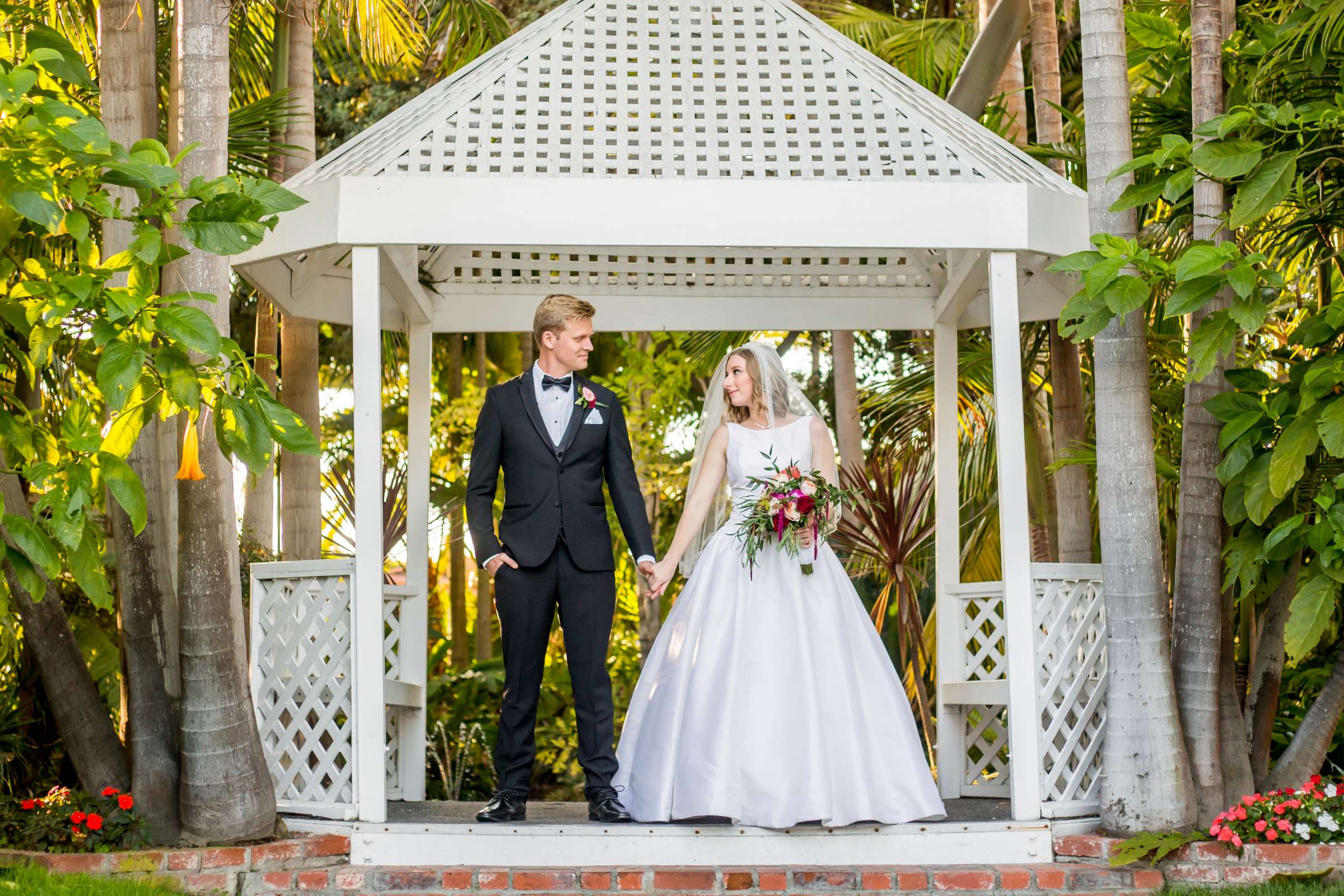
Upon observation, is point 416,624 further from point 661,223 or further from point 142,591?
point 661,223

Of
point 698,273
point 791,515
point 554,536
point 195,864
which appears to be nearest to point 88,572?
point 195,864

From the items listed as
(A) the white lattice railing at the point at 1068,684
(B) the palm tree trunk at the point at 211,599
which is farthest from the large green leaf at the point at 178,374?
(A) the white lattice railing at the point at 1068,684

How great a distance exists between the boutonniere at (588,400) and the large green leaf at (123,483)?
1784 millimetres

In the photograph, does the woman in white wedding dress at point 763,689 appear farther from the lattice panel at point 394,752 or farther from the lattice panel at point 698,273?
the lattice panel at point 394,752

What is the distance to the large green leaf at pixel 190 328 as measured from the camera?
4.02 m

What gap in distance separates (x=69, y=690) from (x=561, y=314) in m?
2.54

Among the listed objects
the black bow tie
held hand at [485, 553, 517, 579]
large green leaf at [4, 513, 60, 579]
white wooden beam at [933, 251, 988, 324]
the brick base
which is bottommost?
the brick base

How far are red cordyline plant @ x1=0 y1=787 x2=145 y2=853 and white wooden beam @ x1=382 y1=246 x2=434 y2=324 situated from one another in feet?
7.94

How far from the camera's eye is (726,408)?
6000 millimetres

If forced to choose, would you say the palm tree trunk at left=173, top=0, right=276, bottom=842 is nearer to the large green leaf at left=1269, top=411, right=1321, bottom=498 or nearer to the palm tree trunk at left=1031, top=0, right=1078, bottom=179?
the large green leaf at left=1269, top=411, right=1321, bottom=498

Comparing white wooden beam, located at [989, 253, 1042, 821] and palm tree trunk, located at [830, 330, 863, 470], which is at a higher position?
palm tree trunk, located at [830, 330, 863, 470]

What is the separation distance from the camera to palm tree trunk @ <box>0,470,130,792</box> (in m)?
5.43

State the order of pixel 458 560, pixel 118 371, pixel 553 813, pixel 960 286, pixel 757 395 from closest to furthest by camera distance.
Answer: pixel 118 371 < pixel 757 395 < pixel 553 813 < pixel 960 286 < pixel 458 560

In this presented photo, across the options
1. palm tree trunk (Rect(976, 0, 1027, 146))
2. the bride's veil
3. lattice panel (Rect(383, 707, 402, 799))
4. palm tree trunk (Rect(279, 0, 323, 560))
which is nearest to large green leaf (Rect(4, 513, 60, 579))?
lattice panel (Rect(383, 707, 402, 799))
